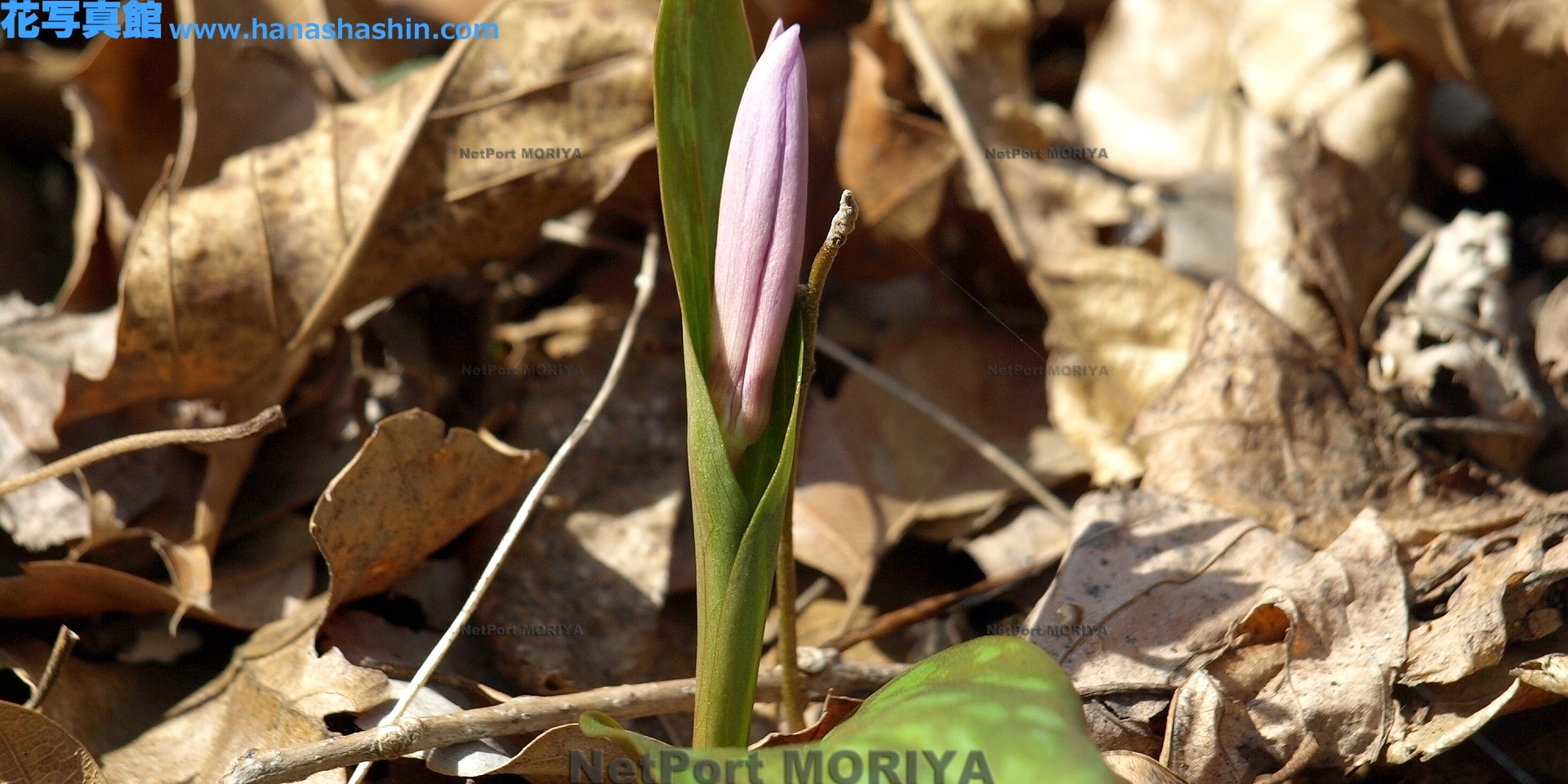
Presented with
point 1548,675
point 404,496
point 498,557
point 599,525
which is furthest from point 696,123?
point 1548,675

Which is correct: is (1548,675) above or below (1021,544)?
above

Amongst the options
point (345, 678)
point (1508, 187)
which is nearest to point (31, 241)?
point (345, 678)

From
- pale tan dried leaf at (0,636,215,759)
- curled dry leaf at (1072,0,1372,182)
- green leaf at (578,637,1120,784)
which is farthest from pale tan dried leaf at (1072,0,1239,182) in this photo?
pale tan dried leaf at (0,636,215,759)

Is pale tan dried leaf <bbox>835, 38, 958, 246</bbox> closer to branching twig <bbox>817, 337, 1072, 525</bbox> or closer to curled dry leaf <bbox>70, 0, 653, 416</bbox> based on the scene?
branching twig <bbox>817, 337, 1072, 525</bbox>

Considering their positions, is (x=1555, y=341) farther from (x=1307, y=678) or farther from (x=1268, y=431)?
(x=1307, y=678)

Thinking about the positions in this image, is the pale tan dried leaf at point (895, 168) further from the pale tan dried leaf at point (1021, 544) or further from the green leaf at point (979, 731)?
the green leaf at point (979, 731)

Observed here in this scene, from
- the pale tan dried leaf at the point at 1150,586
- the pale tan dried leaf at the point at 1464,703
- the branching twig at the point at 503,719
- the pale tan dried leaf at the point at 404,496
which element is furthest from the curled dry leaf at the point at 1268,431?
the pale tan dried leaf at the point at 404,496

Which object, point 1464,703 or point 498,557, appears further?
point 498,557
